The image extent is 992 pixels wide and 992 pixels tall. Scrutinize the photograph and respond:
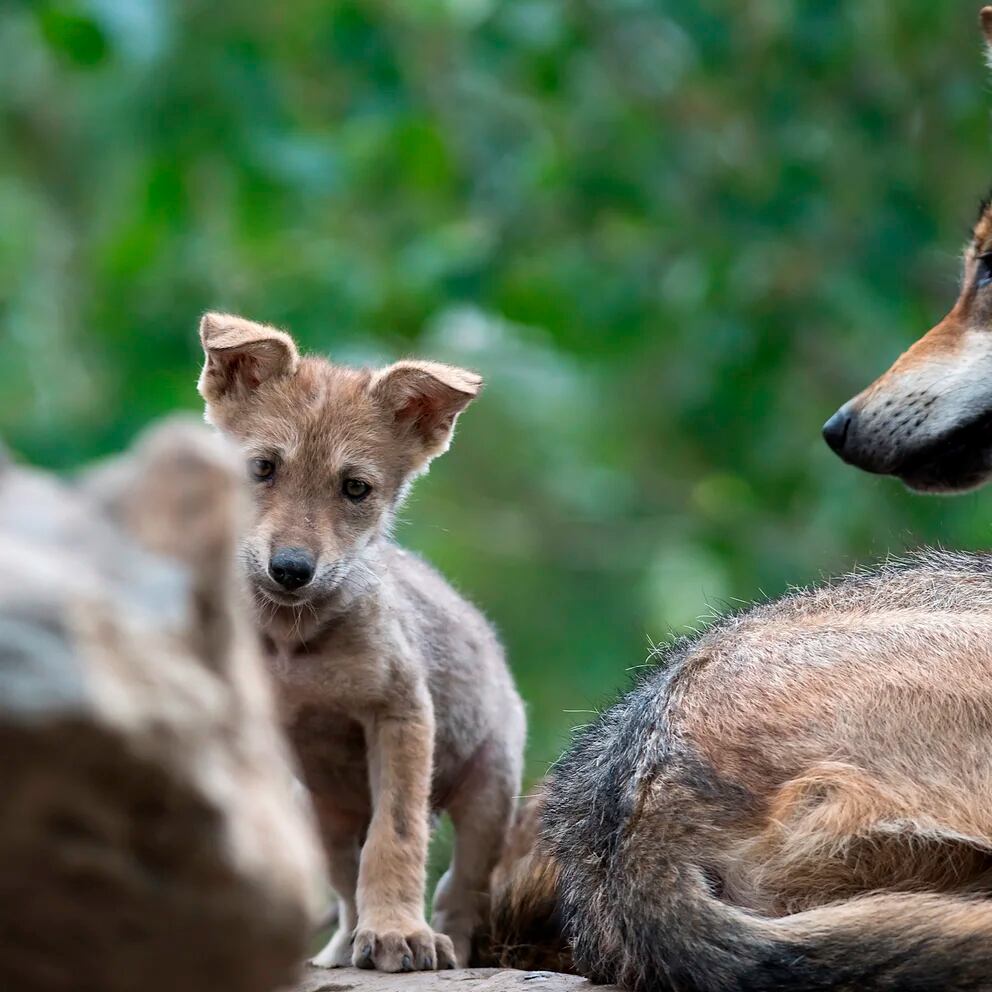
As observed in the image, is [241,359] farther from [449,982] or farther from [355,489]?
[449,982]

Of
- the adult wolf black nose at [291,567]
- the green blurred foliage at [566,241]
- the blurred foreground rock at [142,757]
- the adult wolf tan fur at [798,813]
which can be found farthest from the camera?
the green blurred foliage at [566,241]

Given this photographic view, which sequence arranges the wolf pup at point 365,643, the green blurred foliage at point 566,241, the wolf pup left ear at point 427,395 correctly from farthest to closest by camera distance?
the green blurred foliage at point 566,241
the wolf pup left ear at point 427,395
the wolf pup at point 365,643

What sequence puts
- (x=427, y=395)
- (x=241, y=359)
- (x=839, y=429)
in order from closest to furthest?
1. (x=241, y=359)
2. (x=427, y=395)
3. (x=839, y=429)

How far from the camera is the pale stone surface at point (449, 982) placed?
3.93m

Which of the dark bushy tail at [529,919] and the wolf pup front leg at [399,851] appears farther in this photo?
the dark bushy tail at [529,919]

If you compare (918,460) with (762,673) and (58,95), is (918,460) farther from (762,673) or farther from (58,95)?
(58,95)

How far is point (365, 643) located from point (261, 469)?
541mm

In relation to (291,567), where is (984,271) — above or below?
above

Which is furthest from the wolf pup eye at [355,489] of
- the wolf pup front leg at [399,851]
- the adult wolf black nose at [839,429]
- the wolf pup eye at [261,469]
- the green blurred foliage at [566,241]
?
the green blurred foliage at [566,241]

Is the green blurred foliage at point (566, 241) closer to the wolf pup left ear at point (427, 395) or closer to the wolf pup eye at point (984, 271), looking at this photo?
the wolf pup eye at point (984, 271)

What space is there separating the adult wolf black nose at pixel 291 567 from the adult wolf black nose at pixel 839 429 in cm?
259

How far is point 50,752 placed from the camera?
1794mm

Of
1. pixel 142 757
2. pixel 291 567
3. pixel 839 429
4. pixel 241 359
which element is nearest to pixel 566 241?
pixel 839 429

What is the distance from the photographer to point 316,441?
4453mm
